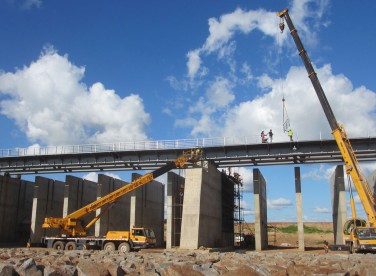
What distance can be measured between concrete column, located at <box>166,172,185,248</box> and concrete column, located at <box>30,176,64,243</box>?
46.4 feet

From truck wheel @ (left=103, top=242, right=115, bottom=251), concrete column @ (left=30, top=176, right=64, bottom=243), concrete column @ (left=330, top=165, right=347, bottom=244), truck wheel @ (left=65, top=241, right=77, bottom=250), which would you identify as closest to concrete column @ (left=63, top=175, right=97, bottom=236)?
concrete column @ (left=30, top=176, right=64, bottom=243)

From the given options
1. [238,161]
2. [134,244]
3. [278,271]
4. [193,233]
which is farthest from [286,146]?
[278,271]

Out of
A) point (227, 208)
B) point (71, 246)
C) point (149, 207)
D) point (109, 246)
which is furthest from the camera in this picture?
point (149, 207)

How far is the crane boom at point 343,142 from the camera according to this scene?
26031 millimetres

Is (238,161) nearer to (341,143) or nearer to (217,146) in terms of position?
(217,146)

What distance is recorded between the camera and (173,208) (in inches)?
1465

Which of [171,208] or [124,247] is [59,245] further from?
[171,208]

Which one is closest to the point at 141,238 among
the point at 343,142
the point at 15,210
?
the point at 343,142

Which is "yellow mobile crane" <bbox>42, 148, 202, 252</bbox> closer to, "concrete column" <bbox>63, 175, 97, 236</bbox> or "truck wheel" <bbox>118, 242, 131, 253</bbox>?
"truck wheel" <bbox>118, 242, 131, 253</bbox>

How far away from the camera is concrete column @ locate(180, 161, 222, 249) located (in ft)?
103

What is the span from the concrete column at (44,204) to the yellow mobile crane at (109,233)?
881 cm

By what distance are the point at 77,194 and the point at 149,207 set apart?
8.04m

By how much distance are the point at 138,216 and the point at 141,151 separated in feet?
22.5

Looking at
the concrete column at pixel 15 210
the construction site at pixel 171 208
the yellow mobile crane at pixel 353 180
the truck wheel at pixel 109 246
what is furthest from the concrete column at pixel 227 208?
the concrete column at pixel 15 210
